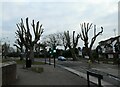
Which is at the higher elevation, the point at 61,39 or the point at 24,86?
the point at 61,39

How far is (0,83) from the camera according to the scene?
13062mm

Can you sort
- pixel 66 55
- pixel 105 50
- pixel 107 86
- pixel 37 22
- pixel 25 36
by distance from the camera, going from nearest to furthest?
pixel 107 86, pixel 37 22, pixel 25 36, pixel 105 50, pixel 66 55

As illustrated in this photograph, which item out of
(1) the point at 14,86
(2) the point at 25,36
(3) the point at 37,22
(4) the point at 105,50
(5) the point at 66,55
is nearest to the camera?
(1) the point at 14,86

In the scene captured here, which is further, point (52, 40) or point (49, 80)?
point (52, 40)

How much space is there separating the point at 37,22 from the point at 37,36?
2774 millimetres

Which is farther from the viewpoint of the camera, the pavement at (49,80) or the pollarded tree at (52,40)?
the pollarded tree at (52,40)

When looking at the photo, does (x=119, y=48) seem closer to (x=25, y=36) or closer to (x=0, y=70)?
(x=25, y=36)

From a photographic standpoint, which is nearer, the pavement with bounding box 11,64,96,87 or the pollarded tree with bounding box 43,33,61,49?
the pavement with bounding box 11,64,96,87

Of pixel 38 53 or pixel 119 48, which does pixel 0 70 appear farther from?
pixel 38 53

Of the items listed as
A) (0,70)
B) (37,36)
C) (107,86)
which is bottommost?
(107,86)

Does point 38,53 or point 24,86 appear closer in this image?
point 24,86

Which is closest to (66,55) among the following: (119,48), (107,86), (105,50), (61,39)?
(61,39)

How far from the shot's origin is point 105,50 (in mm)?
95250

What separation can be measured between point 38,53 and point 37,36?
60.1 m
